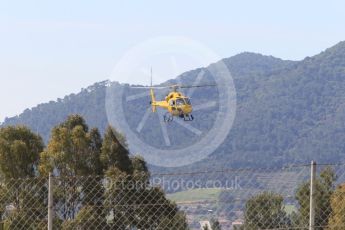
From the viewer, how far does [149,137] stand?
189 m

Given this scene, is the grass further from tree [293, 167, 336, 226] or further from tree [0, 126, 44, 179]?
→ tree [293, 167, 336, 226]

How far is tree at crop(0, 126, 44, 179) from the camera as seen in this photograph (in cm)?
3216

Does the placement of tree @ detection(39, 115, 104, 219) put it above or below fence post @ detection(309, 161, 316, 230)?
A: above

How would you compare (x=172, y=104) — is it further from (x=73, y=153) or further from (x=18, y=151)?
(x=18, y=151)

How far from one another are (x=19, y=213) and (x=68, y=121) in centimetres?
1425

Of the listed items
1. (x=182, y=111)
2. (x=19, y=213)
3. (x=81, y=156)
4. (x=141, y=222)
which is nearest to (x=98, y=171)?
(x=81, y=156)

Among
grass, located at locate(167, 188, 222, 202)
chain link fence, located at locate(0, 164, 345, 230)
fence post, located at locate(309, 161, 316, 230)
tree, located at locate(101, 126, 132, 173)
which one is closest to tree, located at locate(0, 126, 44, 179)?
tree, located at locate(101, 126, 132, 173)

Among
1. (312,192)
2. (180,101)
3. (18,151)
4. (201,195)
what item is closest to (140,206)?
(312,192)

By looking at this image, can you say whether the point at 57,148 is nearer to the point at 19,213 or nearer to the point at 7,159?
the point at 7,159

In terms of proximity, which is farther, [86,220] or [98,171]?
[98,171]

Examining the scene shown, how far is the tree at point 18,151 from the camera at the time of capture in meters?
32.2

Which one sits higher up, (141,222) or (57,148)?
(57,148)

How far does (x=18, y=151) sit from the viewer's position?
1273 inches

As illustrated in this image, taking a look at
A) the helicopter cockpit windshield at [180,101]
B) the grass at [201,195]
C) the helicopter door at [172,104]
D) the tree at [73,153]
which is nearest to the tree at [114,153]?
the tree at [73,153]
